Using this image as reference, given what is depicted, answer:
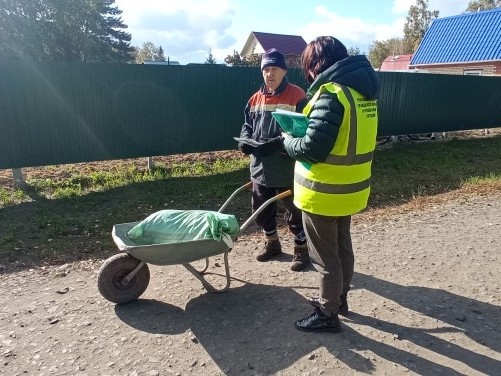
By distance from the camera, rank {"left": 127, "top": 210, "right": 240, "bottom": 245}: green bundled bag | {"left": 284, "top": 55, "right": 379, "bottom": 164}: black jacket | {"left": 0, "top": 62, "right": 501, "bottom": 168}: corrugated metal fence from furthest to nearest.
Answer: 1. {"left": 0, "top": 62, "right": 501, "bottom": 168}: corrugated metal fence
2. {"left": 127, "top": 210, "right": 240, "bottom": 245}: green bundled bag
3. {"left": 284, "top": 55, "right": 379, "bottom": 164}: black jacket

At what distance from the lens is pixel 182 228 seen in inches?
130

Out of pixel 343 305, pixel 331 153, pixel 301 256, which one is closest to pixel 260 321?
pixel 343 305

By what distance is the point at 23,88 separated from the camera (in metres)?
7.30

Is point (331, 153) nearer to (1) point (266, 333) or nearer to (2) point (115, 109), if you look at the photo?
(1) point (266, 333)

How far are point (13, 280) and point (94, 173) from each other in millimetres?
4237

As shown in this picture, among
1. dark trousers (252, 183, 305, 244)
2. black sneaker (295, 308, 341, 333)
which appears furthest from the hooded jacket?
black sneaker (295, 308, 341, 333)

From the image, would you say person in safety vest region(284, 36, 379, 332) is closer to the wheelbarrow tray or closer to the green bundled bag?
the green bundled bag

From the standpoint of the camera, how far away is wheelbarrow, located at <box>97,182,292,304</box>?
311 centimetres

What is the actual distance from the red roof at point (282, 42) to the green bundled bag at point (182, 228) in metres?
39.8

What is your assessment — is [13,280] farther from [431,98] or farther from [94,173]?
[431,98]

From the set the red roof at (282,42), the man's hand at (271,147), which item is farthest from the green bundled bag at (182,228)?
the red roof at (282,42)

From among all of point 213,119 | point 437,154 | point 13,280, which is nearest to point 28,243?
point 13,280

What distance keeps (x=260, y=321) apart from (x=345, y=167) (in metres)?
1.36

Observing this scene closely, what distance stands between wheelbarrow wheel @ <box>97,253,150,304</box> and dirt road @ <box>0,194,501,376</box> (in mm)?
109
